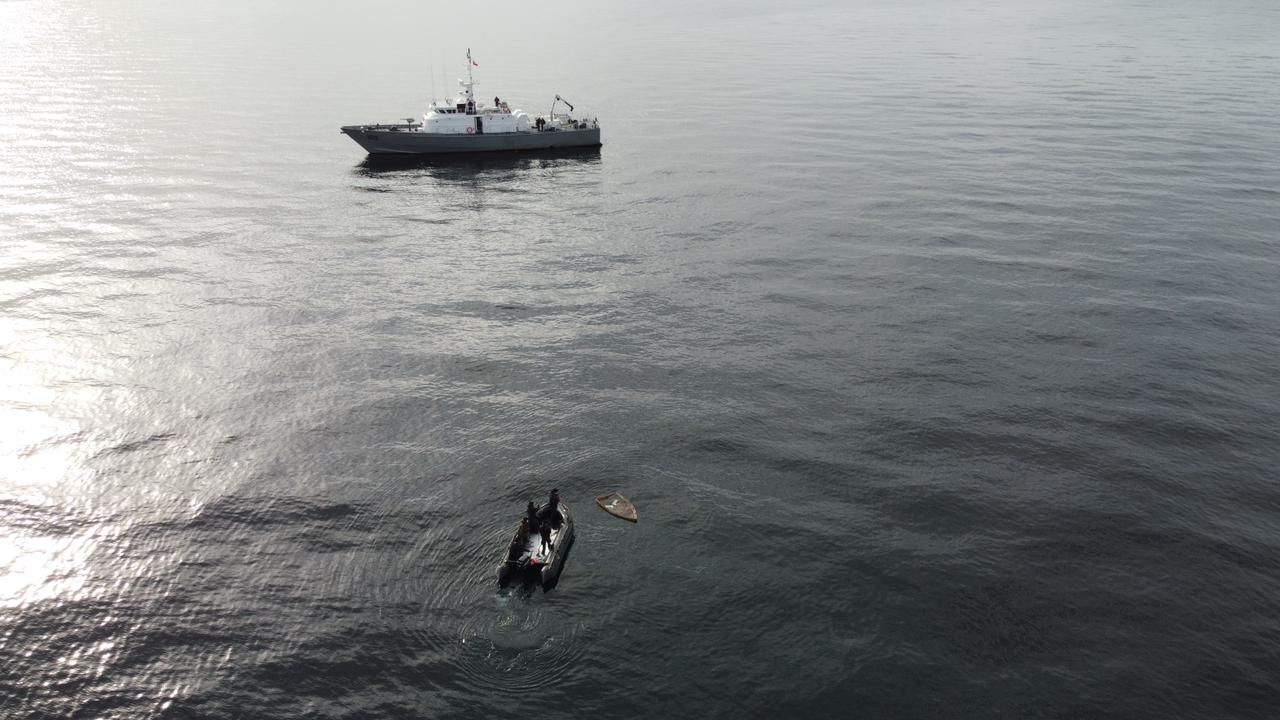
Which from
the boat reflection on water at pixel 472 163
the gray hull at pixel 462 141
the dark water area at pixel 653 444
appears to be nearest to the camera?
the dark water area at pixel 653 444

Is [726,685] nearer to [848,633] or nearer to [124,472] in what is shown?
[848,633]

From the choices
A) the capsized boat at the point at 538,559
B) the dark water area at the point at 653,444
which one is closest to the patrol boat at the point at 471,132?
the dark water area at the point at 653,444

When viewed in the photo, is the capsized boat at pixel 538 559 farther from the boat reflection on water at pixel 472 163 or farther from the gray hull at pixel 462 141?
the gray hull at pixel 462 141

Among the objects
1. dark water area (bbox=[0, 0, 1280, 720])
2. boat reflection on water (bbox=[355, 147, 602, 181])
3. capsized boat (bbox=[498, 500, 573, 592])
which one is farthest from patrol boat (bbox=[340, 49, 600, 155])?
capsized boat (bbox=[498, 500, 573, 592])

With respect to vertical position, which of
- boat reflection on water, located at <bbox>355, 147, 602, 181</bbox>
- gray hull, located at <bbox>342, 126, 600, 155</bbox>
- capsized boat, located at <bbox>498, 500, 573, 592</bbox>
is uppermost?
gray hull, located at <bbox>342, 126, 600, 155</bbox>

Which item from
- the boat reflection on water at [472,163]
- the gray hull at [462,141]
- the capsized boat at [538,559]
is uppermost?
the gray hull at [462,141]

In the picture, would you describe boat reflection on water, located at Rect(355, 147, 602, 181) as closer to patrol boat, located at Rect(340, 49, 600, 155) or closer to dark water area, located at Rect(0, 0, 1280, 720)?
patrol boat, located at Rect(340, 49, 600, 155)

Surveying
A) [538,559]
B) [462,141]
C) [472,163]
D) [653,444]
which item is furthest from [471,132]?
[538,559]
